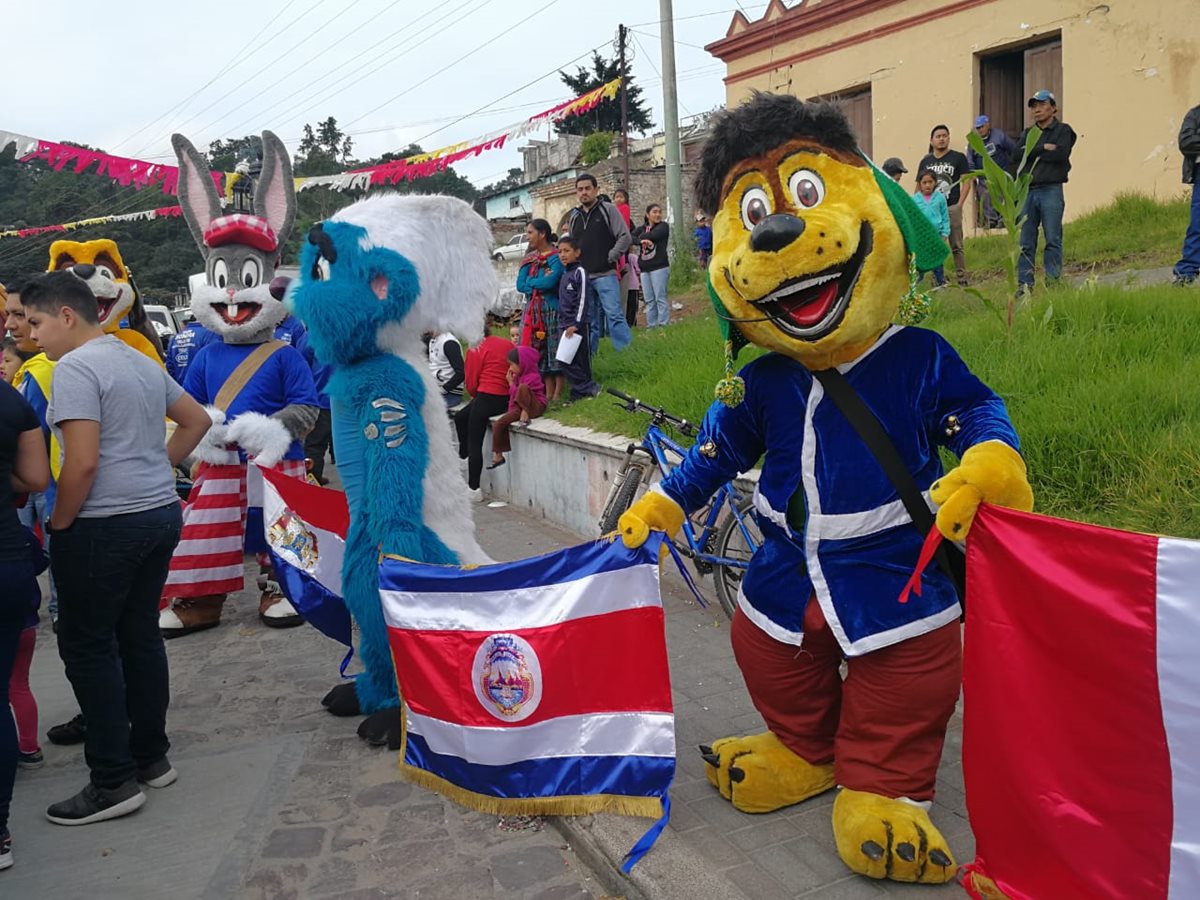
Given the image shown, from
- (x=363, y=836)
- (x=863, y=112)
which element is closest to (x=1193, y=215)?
(x=363, y=836)

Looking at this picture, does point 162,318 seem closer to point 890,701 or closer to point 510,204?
point 890,701

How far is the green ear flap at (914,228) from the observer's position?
2.91 metres

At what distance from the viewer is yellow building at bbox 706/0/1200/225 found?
39.6 feet

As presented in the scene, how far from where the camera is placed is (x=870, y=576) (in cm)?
290

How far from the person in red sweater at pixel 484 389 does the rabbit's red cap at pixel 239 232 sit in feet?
10.6

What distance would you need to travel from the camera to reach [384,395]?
3906 millimetres

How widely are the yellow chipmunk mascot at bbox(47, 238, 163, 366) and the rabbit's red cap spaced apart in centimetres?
56

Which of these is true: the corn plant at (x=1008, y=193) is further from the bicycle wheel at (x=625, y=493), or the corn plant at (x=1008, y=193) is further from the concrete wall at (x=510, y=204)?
the concrete wall at (x=510, y=204)

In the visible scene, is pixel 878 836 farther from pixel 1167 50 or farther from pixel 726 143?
pixel 1167 50

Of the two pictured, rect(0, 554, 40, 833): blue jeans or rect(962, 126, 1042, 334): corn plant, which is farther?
rect(962, 126, 1042, 334): corn plant

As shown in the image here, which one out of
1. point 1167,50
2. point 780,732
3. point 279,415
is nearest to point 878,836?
point 780,732

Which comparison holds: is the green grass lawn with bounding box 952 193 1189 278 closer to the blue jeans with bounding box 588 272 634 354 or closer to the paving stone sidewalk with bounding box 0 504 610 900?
the blue jeans with bounding box 588 272 634 354

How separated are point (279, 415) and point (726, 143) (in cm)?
330

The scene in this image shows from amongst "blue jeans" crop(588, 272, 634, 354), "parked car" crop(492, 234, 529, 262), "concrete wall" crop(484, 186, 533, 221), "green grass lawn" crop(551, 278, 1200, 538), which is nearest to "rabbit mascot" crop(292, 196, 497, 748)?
"green grass lawn" crop(551, 278, 1200, 538)
